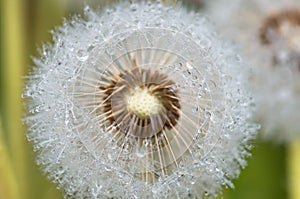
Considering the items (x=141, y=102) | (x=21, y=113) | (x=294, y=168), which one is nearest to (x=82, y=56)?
(x=141, y=102)

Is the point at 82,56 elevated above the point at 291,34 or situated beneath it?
situated beneath

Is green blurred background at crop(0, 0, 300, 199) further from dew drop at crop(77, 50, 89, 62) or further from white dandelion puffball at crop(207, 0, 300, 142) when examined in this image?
dew drop at crop(77, 50, 89, 62)

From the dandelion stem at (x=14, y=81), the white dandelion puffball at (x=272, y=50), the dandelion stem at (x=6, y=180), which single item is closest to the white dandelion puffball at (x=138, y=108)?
the dandelion stem at (x=6, y=180)

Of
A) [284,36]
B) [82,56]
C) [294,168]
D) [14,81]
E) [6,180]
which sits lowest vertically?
[6,180]

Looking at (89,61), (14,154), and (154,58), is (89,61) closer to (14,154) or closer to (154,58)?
(154,58)

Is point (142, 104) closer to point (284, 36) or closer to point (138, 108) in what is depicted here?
Result: point (138, 108)

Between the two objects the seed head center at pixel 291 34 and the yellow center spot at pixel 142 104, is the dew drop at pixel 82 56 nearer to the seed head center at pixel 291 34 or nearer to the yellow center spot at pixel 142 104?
the yellow center spot at pixel 142 104

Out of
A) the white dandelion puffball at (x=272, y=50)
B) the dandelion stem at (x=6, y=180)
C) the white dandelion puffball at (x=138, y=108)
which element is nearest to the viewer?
the white dandelion puffball at (x=138, y=108)

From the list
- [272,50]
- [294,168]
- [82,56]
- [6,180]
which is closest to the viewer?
[82,56]
